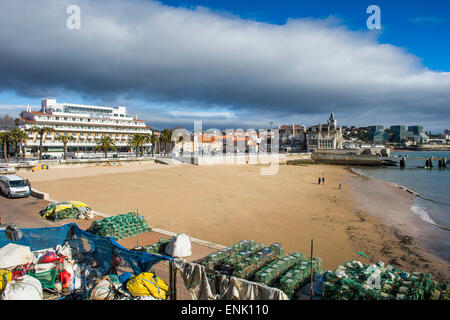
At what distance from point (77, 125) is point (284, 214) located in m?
61.3

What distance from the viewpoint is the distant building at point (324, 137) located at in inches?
4188

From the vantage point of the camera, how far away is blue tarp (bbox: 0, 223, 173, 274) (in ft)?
22.1

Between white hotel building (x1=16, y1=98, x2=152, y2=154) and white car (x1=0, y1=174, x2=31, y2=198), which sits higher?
white hotel building (x1=16, y1=98, x2=152, y2=154)

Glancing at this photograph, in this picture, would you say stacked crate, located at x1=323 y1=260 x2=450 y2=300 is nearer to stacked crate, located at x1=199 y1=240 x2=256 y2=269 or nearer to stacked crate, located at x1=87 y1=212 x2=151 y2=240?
stacked crate, located at x1=199 y1=240 x2=256 y2=269

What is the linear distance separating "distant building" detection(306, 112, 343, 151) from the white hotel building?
227ft

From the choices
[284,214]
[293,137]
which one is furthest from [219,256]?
[293,137]

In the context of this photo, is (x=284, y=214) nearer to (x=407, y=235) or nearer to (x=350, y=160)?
(x=407, y=235)

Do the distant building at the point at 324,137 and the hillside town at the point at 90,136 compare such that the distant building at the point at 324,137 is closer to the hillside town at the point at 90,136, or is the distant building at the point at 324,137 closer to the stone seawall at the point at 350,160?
the hillside town at the point at 90,136

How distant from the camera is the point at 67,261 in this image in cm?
800

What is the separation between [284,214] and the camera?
1841 centimetres

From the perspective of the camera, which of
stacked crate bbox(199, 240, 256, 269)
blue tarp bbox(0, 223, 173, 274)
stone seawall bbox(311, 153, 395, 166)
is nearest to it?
blue tarp bbox(0, 223, 173, 274)

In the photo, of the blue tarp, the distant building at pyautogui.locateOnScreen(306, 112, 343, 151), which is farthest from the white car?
the distant building at pyautogui.locateOnScreen(306, 112, 343, 151)

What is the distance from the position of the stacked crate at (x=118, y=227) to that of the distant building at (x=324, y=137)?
324 feet
